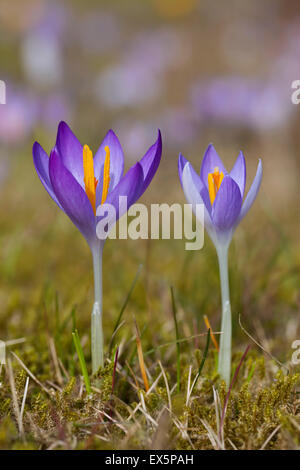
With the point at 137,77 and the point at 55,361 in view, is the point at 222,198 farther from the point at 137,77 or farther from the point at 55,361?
the point at 137,77

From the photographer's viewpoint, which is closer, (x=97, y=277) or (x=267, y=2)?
(x=97, y=277)

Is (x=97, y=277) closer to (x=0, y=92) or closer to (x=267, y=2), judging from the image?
(x=0, y=92)

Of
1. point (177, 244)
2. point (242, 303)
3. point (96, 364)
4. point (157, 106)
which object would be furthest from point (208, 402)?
point (157, 106)

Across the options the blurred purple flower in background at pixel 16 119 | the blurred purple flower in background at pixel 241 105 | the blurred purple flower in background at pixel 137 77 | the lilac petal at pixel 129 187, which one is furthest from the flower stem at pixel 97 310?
the blurred purple flower in background at pixel 137 77

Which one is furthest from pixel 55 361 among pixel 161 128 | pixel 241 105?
pixel 161 128

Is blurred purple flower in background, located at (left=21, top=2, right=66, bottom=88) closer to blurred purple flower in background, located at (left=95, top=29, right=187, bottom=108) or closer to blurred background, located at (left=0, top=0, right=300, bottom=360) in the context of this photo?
blurred background, located at (left=0, top=0, right=300, bottom=360)

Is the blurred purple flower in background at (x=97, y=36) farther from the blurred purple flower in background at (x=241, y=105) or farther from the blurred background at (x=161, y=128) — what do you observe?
the blurred purple flower in background at (x=241, y=105)
